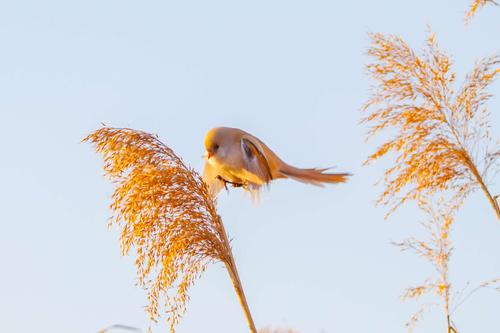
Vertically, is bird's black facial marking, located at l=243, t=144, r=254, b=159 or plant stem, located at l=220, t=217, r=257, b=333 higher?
bird's black facial marking, located at l=243, t=144, r=254, b=159

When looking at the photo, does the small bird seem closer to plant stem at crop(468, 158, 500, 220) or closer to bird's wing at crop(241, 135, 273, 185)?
bird's wing at crop(241, 135, 273, 185)

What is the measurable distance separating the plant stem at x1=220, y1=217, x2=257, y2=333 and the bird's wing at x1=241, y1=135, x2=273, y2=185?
3.18ft

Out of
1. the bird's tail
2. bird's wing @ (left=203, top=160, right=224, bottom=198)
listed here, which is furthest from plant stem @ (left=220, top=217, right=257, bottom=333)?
the bird's tail

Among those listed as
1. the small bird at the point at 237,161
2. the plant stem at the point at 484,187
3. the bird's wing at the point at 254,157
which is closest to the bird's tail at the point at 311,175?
the small bird at the point at 237,161

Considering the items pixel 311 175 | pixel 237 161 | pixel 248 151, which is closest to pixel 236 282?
pixel 237 161

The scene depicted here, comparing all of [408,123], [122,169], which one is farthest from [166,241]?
[408,123]

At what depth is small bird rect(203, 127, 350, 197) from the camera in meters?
3.98

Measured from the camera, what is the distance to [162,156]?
3.22m

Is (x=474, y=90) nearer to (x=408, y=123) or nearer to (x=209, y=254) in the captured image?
(x=408, y=123)

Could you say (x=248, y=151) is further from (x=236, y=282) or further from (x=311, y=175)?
(x=236, y=282)

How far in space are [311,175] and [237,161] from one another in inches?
23.7

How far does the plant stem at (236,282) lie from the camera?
112 inches

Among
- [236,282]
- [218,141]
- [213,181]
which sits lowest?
[236,282]

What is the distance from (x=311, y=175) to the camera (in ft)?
14.5
